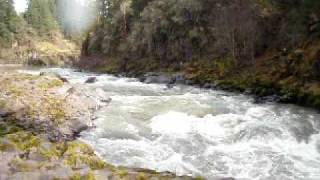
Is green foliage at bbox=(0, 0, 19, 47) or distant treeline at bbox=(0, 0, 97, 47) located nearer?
green foliage at bbox=(0, 0, 19, 47)

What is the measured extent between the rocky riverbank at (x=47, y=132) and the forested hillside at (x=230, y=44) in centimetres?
1135

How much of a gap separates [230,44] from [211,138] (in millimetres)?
20335

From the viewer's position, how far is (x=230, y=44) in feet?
112

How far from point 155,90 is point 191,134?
1304 centimetres

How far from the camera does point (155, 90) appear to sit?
28531 mm

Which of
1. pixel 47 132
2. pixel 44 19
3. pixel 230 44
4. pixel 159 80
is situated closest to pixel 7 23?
→ pixel 44 19

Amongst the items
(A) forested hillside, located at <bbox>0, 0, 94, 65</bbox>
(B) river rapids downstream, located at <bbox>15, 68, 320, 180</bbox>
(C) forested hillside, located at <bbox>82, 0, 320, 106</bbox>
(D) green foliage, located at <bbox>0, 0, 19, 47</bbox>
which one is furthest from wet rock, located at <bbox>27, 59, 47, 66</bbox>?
(B) river rapids downstream, located at <bbox>15, 68, 320, 180</bbox>

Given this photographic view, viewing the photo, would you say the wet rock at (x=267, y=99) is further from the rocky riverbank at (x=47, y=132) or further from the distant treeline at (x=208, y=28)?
the rocky riverbank at (x=47, y=132)

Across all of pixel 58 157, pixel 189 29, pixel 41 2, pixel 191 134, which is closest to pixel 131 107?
pixel 191 134

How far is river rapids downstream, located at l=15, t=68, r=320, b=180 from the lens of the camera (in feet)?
40.7

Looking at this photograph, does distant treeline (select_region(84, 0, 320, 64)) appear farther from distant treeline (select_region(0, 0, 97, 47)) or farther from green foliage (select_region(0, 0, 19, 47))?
green foliage (select_region(0, 0, 19, 47))

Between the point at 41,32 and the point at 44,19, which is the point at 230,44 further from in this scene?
the point at 44,19

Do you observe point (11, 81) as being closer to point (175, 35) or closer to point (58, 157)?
point (58, 157)

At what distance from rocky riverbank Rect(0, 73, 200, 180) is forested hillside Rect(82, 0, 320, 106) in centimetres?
1135
